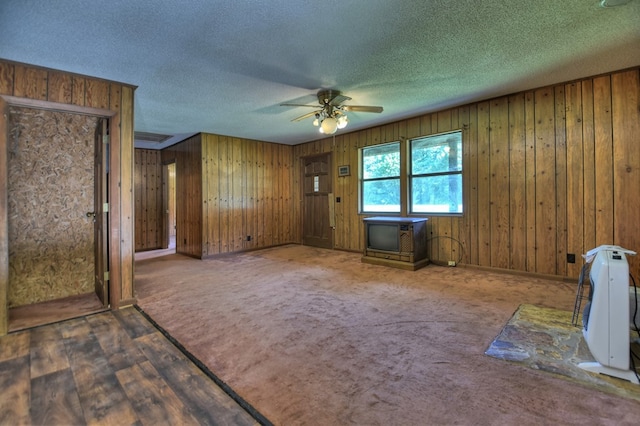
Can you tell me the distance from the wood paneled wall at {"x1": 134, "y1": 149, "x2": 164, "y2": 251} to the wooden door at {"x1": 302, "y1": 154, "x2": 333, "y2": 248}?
11.8ft

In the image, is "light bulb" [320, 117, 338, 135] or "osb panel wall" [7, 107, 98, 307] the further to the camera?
"light bulb" [320, 117, 338, 135]

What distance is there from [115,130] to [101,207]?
0.83m

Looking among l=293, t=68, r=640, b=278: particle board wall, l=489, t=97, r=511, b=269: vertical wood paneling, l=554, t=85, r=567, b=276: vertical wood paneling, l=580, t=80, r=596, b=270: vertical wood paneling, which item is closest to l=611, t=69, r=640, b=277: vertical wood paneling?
l=293, t=68, r=640, b=278: particle board wall

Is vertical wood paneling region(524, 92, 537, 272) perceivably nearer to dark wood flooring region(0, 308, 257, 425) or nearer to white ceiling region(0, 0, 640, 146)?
white ceiling region(0, 0, 640, 146)

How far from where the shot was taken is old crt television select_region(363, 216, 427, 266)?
446 centimetres

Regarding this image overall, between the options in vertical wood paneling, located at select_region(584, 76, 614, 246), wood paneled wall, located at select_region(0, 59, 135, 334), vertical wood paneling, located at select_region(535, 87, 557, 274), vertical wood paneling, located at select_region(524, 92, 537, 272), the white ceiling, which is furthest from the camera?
vertical wood paneling, located at select_region(524, 92, 537, 272)

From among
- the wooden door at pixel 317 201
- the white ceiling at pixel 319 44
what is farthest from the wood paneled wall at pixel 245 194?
the white ceiling at pixel 319 44

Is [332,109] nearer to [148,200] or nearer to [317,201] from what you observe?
[317,201]

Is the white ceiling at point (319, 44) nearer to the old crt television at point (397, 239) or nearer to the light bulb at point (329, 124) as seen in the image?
the light bulb at point (329, 124)

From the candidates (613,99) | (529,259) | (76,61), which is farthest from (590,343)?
(76,61)

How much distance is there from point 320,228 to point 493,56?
4659mm

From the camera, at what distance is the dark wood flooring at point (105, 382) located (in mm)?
1470

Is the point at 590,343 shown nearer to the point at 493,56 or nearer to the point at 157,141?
the point at 493,56

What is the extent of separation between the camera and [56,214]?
3205 millimetres
